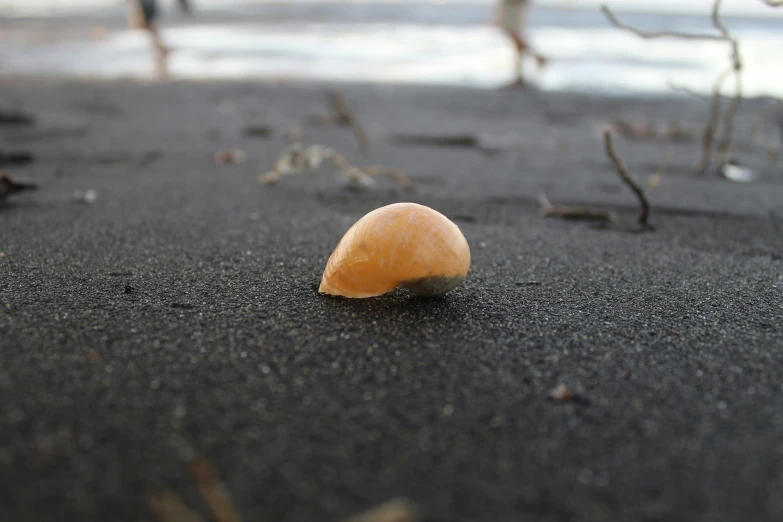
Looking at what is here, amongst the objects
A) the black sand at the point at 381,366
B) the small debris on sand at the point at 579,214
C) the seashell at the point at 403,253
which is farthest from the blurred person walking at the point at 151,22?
the seashell at the point at 403,253

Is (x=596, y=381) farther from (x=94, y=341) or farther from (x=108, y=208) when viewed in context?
(x=108, y=208)

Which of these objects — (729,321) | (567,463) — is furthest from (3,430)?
(729,321)

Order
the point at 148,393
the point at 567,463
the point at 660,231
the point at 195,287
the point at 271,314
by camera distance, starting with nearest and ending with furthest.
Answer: the point at 567,463
the point at 148,393
the point at 271,314
the point at 195,287
the point at 660,231

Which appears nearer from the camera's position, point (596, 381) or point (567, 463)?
point (567, 463)

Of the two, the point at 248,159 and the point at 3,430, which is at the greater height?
the point at 3,430

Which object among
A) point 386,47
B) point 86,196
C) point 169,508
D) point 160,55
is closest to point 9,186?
point 86,196

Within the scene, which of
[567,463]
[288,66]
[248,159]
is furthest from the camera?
[288,66]
